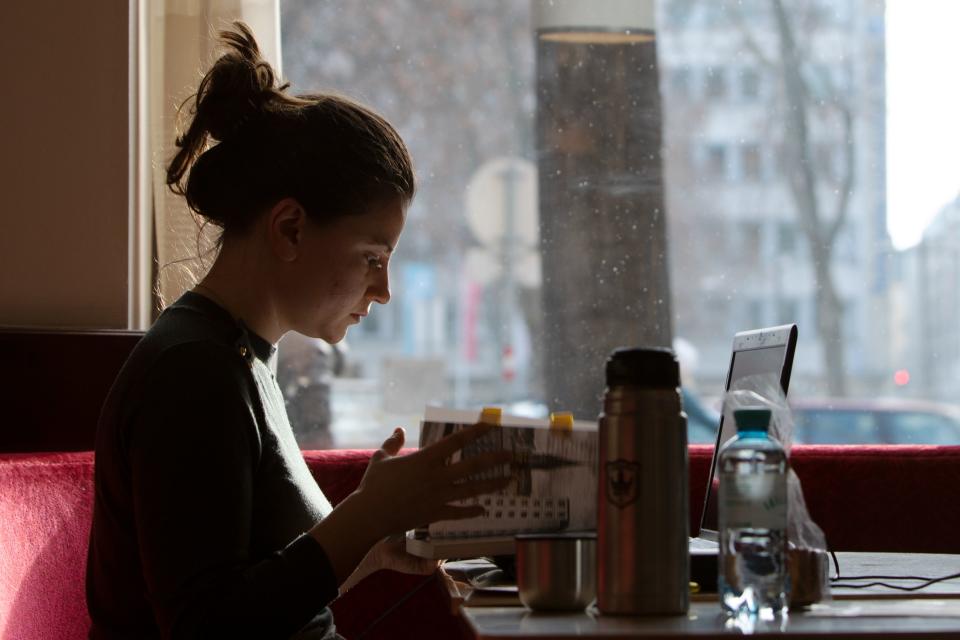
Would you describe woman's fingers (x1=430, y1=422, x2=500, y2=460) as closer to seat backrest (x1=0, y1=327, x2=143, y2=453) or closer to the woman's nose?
the woman's nose

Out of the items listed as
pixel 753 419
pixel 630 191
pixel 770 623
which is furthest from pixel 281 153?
pixel 630 191

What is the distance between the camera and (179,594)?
3.26 feet

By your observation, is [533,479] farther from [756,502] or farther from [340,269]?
[340,269]

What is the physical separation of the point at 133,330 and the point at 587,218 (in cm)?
152

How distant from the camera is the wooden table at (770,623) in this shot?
78 cm

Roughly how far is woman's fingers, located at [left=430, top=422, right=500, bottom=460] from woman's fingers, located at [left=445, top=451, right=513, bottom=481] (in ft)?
0.05

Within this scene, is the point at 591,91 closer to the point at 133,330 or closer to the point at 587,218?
the point at 587,218

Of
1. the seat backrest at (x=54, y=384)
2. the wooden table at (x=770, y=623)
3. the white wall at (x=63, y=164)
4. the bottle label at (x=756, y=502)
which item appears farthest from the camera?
the white wall at (x=63, y=164)

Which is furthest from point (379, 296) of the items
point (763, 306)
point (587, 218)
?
point (763, 306)

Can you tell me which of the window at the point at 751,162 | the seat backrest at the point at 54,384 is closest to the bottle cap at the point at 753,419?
the seat backrest at the point at 54,384

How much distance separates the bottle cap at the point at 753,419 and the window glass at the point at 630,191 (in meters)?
2.12

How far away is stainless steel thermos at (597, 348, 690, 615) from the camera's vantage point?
2.77ft

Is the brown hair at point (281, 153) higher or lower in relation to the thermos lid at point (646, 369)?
higher

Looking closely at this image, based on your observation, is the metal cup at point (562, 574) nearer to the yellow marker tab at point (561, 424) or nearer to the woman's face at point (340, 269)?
the yellow marker tab at point (561, 424)
